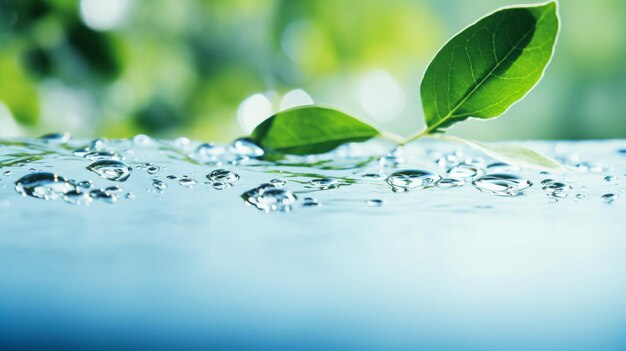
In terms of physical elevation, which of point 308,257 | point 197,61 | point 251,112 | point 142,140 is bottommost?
point 308,257

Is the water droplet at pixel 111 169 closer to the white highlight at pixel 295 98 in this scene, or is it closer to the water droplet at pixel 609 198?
the water droplet at pixel 609 198

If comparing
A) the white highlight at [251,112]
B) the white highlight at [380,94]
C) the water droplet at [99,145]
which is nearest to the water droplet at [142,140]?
the water droplet at [99,145]

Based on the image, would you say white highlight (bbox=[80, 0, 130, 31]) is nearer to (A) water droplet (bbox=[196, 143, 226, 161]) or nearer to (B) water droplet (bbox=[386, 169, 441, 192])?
(A) water droplet (bbox=[196, 143, 226, 161])

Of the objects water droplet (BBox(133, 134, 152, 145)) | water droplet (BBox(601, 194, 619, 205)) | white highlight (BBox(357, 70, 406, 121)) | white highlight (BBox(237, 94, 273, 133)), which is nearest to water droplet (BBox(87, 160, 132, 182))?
water droplet (BBox(133, 134, 152, 145))

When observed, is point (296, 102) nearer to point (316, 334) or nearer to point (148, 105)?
point (148, 105)

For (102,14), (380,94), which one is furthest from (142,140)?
(380,94)

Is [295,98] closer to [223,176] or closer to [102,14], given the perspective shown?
[102,14]
